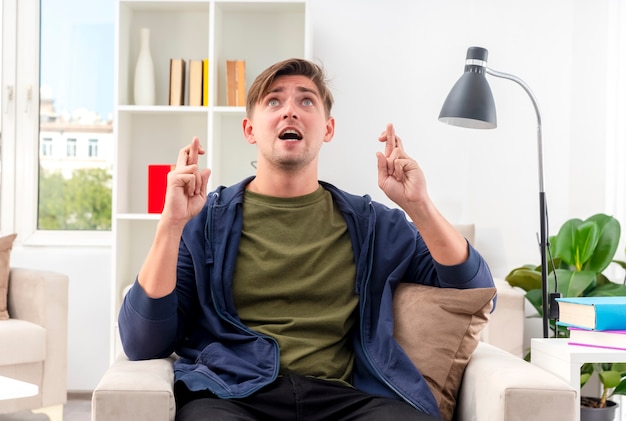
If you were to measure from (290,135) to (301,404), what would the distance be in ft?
2.26

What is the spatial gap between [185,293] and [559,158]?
97.2 inches

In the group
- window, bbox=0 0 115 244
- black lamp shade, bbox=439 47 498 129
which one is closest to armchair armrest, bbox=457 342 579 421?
black lamp shade, bbox=439 47 498 129

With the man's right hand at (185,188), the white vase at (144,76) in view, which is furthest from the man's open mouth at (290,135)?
the white vase at (144,76)

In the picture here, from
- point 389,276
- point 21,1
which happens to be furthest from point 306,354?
point 21,1

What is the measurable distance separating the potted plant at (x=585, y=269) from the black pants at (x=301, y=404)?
1.54 meters

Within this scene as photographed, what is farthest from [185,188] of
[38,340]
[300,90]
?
[38,340]

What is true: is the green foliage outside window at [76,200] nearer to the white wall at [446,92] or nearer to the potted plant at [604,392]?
the white wall at [446,92]

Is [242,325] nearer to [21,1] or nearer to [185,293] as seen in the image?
[185,293]

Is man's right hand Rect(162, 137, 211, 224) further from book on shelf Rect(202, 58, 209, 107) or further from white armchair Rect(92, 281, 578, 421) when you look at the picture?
book on shelf Rect(202, 58, 209, 107)

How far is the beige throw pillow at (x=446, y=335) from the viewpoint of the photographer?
1.96 metres

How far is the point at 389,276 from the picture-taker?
2.07 m

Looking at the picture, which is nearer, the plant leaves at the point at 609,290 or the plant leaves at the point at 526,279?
the plant leaves at the point at 609,290

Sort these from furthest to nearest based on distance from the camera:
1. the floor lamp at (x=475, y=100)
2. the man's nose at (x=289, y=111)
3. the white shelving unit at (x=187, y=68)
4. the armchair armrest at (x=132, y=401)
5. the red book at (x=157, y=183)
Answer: the white shelving unit at (x=187, y=68), the red book at (x=157, y=183), the floor lamp at (x=475, y=100), the man's nose at (x=289, y=111), the armchair armrest at (x=132, y=401)

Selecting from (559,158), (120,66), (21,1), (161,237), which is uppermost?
(21,1)
